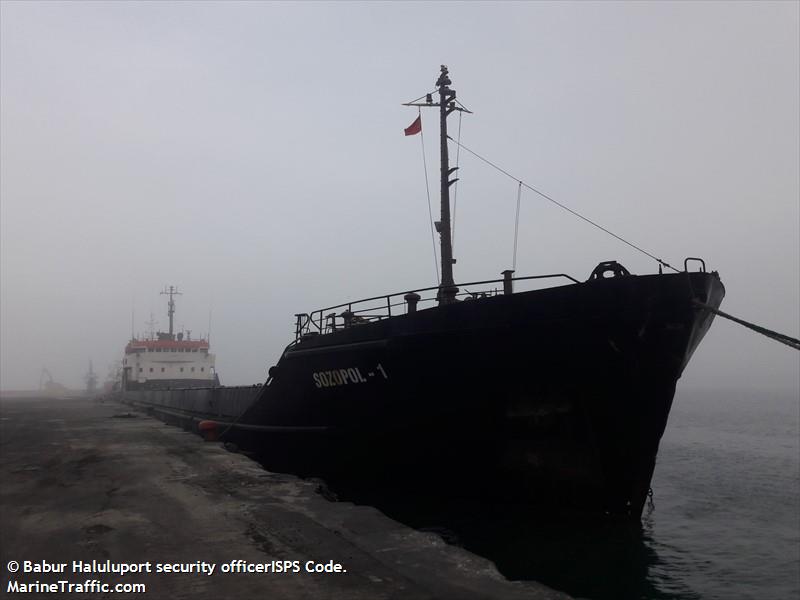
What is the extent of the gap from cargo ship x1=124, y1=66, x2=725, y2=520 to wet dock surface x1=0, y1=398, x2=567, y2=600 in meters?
2.18

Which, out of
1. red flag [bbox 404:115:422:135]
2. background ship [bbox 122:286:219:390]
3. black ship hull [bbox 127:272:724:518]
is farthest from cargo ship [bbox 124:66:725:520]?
background ship [bbox 122:286:219:390]

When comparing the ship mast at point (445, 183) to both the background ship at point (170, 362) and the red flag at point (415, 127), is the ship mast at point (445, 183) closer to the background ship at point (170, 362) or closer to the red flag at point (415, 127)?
the red flag at point (415, 127)

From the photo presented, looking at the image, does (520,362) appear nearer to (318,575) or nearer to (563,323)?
(563,323)

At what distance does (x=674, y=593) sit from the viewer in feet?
24.3

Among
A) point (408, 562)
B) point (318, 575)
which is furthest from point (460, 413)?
point (318, 575)

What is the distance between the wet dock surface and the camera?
422cm

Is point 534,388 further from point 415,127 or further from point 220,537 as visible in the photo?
point 415,127

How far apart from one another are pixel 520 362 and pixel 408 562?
171 inches

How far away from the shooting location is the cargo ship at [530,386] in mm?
8016
